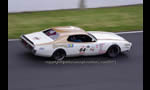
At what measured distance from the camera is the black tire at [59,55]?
11.4 meters

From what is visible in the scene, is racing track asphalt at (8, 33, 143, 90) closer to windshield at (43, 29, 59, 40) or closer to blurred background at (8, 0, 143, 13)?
windshield at (43, 29, 59, 40)

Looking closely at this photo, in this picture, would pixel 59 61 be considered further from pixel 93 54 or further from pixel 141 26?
pixel 141 26

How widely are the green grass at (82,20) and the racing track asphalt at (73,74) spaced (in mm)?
3452

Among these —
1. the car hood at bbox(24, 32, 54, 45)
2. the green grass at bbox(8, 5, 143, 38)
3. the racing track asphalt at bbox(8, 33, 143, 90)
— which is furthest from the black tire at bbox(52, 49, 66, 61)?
the green grass at bbox(8, 5, 143, 38)

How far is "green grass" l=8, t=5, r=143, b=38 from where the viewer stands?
15922 millimetres

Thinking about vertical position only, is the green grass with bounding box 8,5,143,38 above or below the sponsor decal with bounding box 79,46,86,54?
above

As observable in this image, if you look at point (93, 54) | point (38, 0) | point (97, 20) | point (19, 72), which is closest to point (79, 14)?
point (97, 20)

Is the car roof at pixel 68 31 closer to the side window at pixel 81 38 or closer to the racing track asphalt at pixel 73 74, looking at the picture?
the side window at pixel 81 38

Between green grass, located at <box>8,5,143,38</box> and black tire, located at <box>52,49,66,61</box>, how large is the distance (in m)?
3.76

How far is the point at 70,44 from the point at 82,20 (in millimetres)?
5954

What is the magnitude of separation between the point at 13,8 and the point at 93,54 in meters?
7.80

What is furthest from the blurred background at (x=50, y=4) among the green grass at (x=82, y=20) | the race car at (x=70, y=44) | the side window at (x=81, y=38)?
the side window at (x=81, y=38)

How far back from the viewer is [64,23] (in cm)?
1659

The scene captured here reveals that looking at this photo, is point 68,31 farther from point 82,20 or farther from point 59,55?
point 82,20
